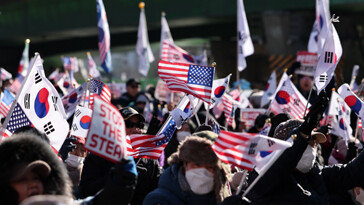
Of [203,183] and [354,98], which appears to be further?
[354,98]

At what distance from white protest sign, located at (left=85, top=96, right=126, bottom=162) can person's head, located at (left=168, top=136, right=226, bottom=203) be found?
782 mm

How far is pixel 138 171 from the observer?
5562 mm

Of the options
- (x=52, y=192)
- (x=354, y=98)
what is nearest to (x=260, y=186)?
(x=52, y=192)

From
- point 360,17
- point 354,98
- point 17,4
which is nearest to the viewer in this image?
point 354,98

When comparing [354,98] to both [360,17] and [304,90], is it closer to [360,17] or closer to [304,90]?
[304,90]

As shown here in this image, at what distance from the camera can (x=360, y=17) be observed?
2081 cm

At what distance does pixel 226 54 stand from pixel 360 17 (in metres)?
8.02

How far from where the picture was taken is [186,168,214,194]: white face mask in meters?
4.25

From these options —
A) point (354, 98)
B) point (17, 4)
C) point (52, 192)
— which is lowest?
point (17, 4)

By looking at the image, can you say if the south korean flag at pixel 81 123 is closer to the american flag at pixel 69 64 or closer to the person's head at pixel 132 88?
the person's head at pixel 132 88

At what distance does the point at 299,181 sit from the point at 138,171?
1623mm

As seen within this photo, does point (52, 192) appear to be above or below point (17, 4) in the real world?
above

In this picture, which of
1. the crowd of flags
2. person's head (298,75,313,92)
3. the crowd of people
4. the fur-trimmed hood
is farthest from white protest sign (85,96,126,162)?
person's head (298,75,313,92)

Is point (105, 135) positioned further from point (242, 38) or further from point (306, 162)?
point (242, 38)
